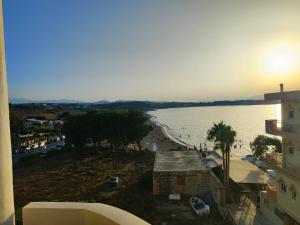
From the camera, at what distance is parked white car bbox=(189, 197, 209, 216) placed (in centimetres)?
1994

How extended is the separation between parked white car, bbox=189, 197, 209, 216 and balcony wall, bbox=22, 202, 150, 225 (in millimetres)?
17318

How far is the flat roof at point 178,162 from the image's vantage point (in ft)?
79.9

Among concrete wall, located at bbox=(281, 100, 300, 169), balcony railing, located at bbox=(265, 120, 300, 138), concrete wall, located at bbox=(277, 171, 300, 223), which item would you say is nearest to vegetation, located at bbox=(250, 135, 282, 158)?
concrete wall, located at bbox=(277, 171, 300, 223)

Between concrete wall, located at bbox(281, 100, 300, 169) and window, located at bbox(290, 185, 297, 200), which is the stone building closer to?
concrete wall, located at bbox(281, 100, 300, 169)

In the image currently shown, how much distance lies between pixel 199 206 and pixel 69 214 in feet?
59.4

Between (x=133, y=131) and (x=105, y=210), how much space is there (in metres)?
39.5

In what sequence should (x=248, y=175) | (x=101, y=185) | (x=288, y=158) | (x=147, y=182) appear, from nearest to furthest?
(x=288, y=158) → (x=248, y=175) → (x=147, y=182) → (x=101, y=185)

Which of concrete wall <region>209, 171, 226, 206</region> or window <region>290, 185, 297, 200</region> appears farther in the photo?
concrete wall <region>209, 171, 226, 206</region>

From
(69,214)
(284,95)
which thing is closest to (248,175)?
(284,95)

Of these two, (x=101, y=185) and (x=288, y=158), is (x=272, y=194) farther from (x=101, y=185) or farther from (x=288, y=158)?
(x=101, y=185)

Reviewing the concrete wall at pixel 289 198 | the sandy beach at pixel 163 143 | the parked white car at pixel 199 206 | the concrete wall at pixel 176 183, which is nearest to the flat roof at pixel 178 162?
the concrete wall at pixel 176 183

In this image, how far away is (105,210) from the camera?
3.57 m

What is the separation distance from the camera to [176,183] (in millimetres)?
23781

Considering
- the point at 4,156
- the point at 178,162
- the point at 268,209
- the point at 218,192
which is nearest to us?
the point at 4,156
